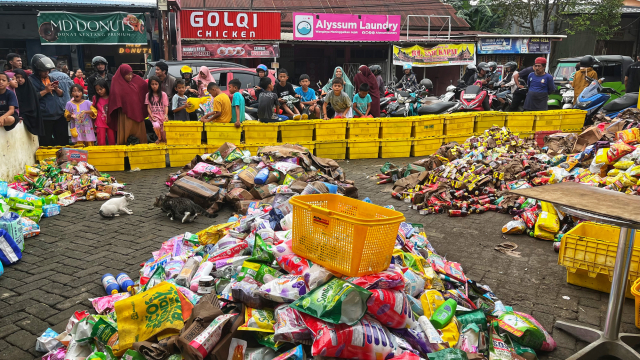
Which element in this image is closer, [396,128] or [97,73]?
[97,73]

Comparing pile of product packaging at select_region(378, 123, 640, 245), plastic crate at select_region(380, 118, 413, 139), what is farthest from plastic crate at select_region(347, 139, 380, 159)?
→ pile of product packaging at select_region(378, 123, 640, 245)

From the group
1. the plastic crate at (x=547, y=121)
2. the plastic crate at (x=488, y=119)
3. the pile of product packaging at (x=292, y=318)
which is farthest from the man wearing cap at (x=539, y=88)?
the pile of product packaging at (x=292, y=318)

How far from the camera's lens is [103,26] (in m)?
16.7

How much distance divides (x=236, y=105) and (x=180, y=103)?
1361 mm

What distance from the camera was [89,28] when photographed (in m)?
16.7

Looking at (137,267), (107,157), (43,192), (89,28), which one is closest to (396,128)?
(107,157)

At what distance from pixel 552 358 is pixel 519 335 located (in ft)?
1.04

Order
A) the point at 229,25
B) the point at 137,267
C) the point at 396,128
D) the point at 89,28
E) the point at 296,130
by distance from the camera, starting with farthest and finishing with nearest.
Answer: the point at 229,25 < the point at 89,28 < the point at 396,128 < the point at 296,130 < the point at 137,267

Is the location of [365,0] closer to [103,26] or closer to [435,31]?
[435,31]

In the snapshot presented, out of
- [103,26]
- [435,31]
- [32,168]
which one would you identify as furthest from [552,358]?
[435,31]

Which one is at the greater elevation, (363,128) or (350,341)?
(363,128)

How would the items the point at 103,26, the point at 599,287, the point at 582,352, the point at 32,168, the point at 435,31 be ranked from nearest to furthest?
the point at 582,352 < the point at 599,287 < the point at 32,168 < the point at 103,26 < the point at 435,31

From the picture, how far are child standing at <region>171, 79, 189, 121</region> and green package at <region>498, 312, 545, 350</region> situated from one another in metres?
7.85

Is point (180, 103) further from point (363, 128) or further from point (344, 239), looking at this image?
point (344, 239)
